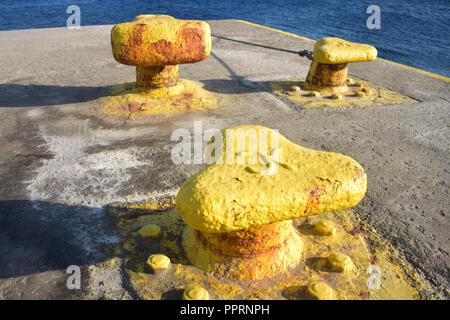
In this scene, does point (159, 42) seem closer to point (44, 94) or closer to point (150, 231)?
point (44, 94)

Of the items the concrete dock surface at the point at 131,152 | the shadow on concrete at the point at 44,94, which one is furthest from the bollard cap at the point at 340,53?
the shadow on concrete at the point at 44,94

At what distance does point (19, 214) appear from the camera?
270 centimetres

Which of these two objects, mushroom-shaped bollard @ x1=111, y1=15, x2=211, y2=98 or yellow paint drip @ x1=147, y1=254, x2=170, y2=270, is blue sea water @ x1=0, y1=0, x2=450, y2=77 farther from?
yellow paint drip @ x1=147, y1=254, x2=170, y2=270

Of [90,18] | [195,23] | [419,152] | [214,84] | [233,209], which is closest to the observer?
[233,209]

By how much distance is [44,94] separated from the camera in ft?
16.7

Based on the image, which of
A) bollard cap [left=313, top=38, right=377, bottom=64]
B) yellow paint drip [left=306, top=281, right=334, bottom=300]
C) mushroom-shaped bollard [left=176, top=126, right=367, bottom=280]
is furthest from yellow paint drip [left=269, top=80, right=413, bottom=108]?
yellow paint drip [left=306, top=281, right=334, bottom=300]

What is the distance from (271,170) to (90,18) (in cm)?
2330

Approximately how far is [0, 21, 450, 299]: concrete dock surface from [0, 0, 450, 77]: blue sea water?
6.77 m

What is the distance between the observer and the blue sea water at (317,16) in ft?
40.9

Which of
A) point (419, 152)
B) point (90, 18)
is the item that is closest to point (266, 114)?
point (419, 152)

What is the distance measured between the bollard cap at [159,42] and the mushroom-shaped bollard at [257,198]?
241cm

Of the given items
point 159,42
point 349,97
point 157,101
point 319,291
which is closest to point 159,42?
point 159,42

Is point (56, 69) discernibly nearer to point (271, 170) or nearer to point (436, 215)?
point (271, 170)

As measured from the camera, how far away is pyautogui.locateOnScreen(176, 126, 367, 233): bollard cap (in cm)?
172
